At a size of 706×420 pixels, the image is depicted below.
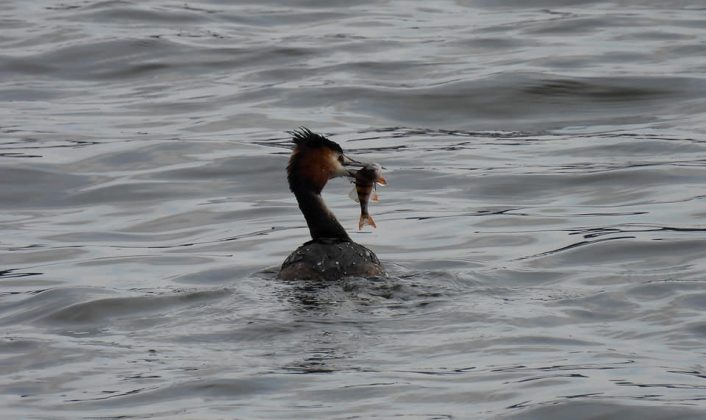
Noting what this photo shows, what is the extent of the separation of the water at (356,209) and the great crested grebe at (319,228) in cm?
26

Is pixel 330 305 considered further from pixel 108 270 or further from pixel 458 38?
pixel 458 38

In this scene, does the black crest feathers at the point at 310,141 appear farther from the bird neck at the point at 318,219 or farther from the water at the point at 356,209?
the water at the point at 356,209

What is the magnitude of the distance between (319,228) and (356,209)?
10.3 ft

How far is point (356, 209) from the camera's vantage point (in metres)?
13.8

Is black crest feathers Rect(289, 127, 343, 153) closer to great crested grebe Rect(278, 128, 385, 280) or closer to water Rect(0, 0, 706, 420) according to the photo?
great crested grebe Rect(278, 128, 385, 280)

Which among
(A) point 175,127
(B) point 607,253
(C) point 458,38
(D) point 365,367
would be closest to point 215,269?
(B) point 607,253

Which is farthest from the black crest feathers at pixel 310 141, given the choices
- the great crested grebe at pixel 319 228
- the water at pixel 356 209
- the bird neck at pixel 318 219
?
the water at pixel 356 209

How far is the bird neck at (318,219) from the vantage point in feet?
35.1

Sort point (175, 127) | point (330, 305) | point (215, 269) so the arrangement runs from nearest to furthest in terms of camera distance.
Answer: point (330, 305) < point (215, 269) < point (175, 127)

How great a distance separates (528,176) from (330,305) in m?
5.49

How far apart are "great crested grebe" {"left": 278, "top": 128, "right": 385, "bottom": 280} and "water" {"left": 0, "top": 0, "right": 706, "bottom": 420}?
0.84ft

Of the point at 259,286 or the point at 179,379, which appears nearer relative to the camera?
the point at 179,379

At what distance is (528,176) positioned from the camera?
14641mm

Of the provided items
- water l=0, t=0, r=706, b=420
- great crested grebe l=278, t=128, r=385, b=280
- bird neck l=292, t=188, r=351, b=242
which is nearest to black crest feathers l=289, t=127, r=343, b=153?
great crested grebe l=278, t=128, r=385, b=280
